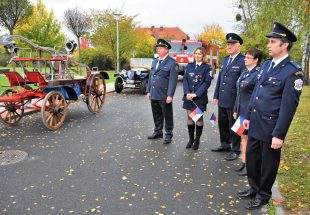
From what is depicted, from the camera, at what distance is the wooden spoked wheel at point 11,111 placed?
9.79 metres

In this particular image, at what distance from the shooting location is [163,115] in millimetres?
8805

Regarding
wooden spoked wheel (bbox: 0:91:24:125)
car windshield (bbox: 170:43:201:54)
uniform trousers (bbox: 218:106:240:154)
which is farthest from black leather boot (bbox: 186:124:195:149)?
car windshield (bbox: 170:43:201:54)

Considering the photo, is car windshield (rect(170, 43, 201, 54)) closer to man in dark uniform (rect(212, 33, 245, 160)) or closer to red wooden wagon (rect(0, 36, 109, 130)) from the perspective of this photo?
red wooden wagon (rect(0, 36, 109, 130))

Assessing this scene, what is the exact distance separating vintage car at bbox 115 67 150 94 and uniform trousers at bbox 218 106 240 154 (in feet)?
34.6

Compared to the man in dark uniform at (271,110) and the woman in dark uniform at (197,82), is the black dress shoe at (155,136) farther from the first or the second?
the man in dark uniform at (271,110)

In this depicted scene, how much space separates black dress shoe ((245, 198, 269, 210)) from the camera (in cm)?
507

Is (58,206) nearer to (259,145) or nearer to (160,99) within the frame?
(259,145)

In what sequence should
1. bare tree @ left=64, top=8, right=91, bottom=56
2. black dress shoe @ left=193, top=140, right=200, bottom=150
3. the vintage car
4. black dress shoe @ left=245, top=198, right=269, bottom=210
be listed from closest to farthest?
black dress shoe @ left=245, top=198, right=269, bottom=210 → black dress shoe @ left=193, top=140, right=200, bottom=150 → the vintage car → bare tree @ left=64, top=8, right=91, bottom=56

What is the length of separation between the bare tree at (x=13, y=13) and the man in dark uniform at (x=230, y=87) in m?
36.9

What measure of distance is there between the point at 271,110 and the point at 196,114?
3.01m

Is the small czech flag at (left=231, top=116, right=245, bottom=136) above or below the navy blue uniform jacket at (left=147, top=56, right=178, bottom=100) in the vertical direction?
below

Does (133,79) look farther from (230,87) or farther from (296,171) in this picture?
(296,171)

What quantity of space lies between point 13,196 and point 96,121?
5.58 m

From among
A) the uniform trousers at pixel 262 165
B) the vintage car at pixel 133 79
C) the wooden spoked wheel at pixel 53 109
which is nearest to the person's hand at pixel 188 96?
the uniform trousers at pixel 262 165
